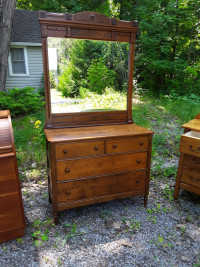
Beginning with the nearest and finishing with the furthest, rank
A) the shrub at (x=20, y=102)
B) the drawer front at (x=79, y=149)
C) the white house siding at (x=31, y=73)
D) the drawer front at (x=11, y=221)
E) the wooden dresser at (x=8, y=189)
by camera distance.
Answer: the wooden dresser at (x=8, y=189)
the drawer front at (x=11, y=221)
the drawer front at (x=79, y=149)
the shrub at (x=20, y=102)
the white house siding at (x=31, y=73)

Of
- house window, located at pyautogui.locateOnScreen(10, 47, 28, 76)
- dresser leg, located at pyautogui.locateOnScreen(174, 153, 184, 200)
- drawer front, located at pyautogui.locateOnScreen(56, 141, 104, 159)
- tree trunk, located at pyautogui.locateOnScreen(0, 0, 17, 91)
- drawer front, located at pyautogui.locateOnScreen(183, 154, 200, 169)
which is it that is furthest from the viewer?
house window, located at pyautogui.locateOnScreen(10, 47, 28, 76)

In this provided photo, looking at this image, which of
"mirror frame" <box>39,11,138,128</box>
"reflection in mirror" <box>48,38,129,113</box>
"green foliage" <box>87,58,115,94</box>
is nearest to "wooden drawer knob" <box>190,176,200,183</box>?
"mirror frame" <box>39,11,138,128</box>

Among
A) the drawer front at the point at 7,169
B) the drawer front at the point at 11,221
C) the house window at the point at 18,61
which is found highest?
the house window at the point at 18,61

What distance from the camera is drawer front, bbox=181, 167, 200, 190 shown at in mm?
2598

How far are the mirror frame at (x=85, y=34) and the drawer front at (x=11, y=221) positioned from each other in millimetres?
1012

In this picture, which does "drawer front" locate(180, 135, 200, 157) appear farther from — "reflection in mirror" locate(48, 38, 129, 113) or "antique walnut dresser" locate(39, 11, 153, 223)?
"reflection in mirror" locate(48, 38, 129, 113)

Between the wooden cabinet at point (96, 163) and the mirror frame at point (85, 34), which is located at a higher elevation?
the mirror frame at point (85, 34)

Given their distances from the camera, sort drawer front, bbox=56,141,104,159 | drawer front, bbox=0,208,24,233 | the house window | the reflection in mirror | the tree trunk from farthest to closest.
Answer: the house window, the tree trunk, the reflection in mirror, drawer front, bbox=56,141,104,159, drawer front, bbox=0,208,24,233

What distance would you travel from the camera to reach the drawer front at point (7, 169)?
1.92 metres

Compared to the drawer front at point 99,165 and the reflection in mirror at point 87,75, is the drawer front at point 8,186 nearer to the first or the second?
the drawer front at point 99,165

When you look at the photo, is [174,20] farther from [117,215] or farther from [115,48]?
[117,215]

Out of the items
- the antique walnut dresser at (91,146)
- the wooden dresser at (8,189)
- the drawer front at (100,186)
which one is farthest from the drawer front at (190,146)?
the wooden dresser at (8,189)

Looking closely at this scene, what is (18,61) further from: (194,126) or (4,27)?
(194,126)

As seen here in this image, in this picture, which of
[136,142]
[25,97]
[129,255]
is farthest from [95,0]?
[129,255]
